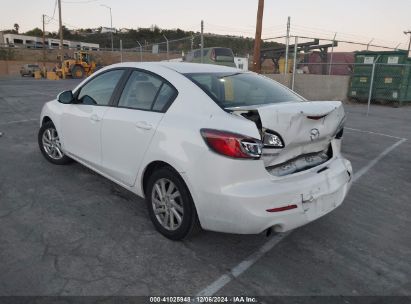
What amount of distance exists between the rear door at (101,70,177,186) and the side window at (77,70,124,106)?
24 centimetres

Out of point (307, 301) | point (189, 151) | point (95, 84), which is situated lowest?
point (307, 301)

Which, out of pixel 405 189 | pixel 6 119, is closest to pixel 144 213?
pixel 405 189

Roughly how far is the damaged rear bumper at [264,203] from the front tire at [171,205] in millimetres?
157

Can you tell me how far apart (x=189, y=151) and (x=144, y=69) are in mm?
1255

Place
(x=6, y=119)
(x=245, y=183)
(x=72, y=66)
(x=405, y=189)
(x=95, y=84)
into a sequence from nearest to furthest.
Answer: (x=245, y=183)
(x=95, y=84)
(x=405, y=189)
(x=6, y=119)
(x=72, y=66)

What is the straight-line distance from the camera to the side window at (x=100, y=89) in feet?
12.8

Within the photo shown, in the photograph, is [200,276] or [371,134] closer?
[200,276]

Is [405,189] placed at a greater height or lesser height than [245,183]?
lesser

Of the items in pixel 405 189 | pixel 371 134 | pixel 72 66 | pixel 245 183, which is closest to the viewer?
pixel 245 183

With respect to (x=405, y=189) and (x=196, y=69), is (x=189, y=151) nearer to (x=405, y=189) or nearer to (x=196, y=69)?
(x=196, y=69)

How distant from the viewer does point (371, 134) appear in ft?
27.4

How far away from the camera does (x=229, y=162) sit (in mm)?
2604

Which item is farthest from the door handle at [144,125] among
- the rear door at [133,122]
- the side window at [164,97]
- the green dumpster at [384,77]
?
the green dumpster at [384,77]

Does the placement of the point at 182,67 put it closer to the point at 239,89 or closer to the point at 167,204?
the point at 239,89
